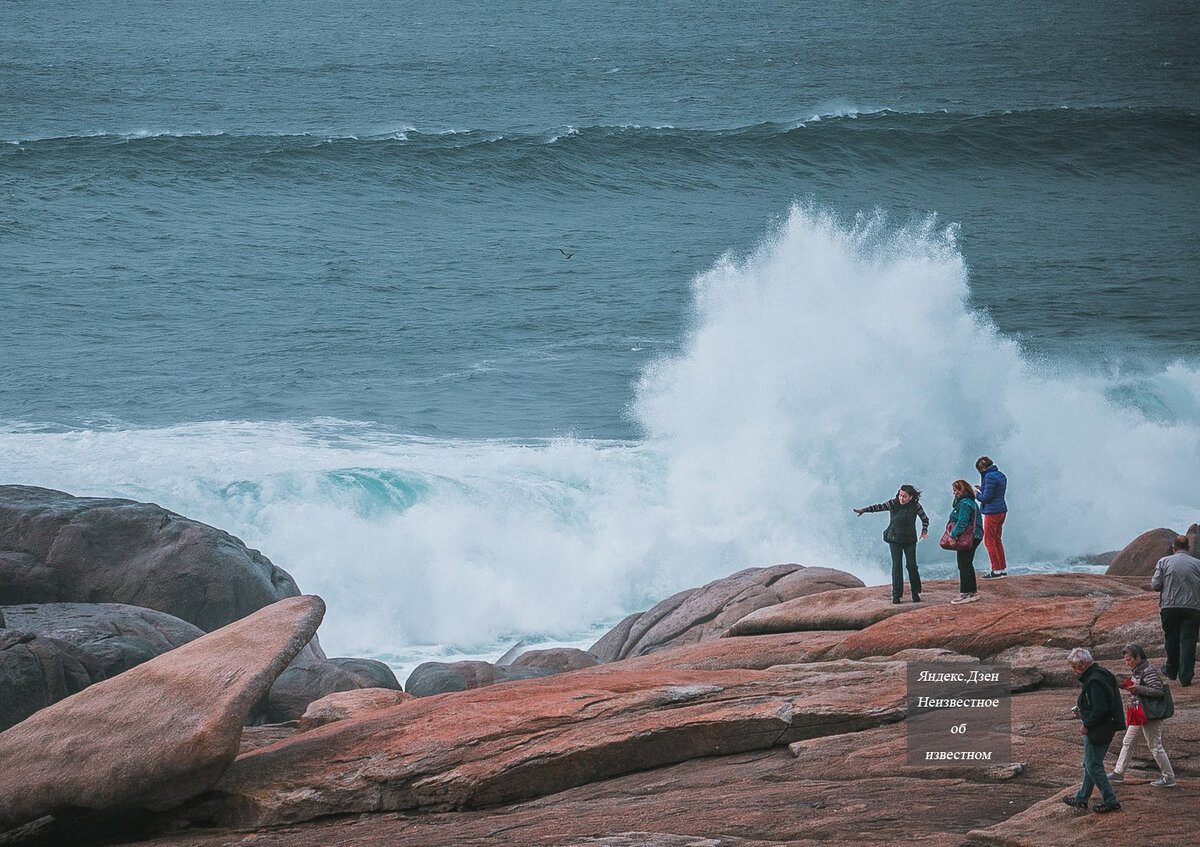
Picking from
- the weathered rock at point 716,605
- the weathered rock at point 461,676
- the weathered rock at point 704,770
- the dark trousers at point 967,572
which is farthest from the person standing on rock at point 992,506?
the weathered rock at point 461,676

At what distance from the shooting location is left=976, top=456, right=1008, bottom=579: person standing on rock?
44.0ft

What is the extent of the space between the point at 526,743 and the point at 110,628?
697cm

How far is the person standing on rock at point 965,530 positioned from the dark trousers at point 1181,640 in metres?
2.78

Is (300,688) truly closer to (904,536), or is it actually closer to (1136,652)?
(904,536)

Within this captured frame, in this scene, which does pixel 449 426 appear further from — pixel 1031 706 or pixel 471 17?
pixel 471 17

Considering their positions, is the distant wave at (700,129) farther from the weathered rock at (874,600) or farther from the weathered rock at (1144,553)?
the weathered rock at (874,600)

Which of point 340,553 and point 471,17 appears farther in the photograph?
point 471,17

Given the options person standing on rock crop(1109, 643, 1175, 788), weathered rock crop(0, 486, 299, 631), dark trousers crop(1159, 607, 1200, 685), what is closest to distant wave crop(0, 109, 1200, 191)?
weathered rock crop(0, 486, 299, 631)

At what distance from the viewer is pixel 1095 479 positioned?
971 inches

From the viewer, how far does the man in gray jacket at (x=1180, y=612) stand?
30.7 ft

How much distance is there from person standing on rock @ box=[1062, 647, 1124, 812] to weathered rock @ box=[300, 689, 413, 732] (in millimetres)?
6445

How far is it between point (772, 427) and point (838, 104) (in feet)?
126

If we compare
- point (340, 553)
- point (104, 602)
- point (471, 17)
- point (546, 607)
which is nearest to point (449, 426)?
point (340, 553)

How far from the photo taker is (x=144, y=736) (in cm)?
908
